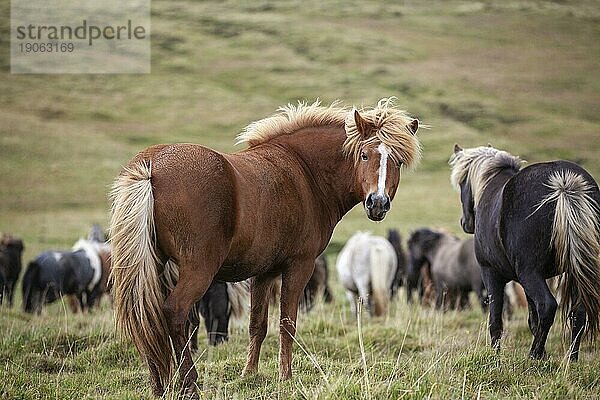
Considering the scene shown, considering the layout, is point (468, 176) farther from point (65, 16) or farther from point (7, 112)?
point (65, 16)

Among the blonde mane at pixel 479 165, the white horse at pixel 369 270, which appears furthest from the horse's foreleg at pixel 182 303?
the white horse at pixel 369 270

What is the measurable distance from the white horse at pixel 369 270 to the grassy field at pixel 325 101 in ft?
1.76

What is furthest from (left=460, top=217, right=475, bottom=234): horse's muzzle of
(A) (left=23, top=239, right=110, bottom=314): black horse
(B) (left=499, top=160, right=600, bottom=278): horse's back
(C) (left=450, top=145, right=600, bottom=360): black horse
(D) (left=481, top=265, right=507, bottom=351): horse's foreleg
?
(A) (left=23, top=239, right=110, bottom=314): black horse

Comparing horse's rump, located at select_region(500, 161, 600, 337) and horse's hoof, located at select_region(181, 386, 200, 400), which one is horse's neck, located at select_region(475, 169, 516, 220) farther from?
horse's hoof, located at select_region(181, 386, 200, 400)

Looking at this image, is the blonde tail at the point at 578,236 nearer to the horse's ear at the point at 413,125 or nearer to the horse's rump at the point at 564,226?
the horse's rump at the point at 564,226

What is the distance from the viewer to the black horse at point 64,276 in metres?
13.5

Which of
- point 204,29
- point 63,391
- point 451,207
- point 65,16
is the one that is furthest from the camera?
point 204,29

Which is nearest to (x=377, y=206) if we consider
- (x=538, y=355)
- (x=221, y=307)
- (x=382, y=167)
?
(x=382, y=167)

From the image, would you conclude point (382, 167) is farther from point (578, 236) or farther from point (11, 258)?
point (11, 258)

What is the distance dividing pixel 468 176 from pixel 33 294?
8.85 m

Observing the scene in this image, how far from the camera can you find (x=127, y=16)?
76125 mm

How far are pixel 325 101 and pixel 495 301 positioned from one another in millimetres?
44602

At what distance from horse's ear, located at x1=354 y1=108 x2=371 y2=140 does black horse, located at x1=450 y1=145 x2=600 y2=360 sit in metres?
1.73

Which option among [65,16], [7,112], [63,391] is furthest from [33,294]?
[65,16]
